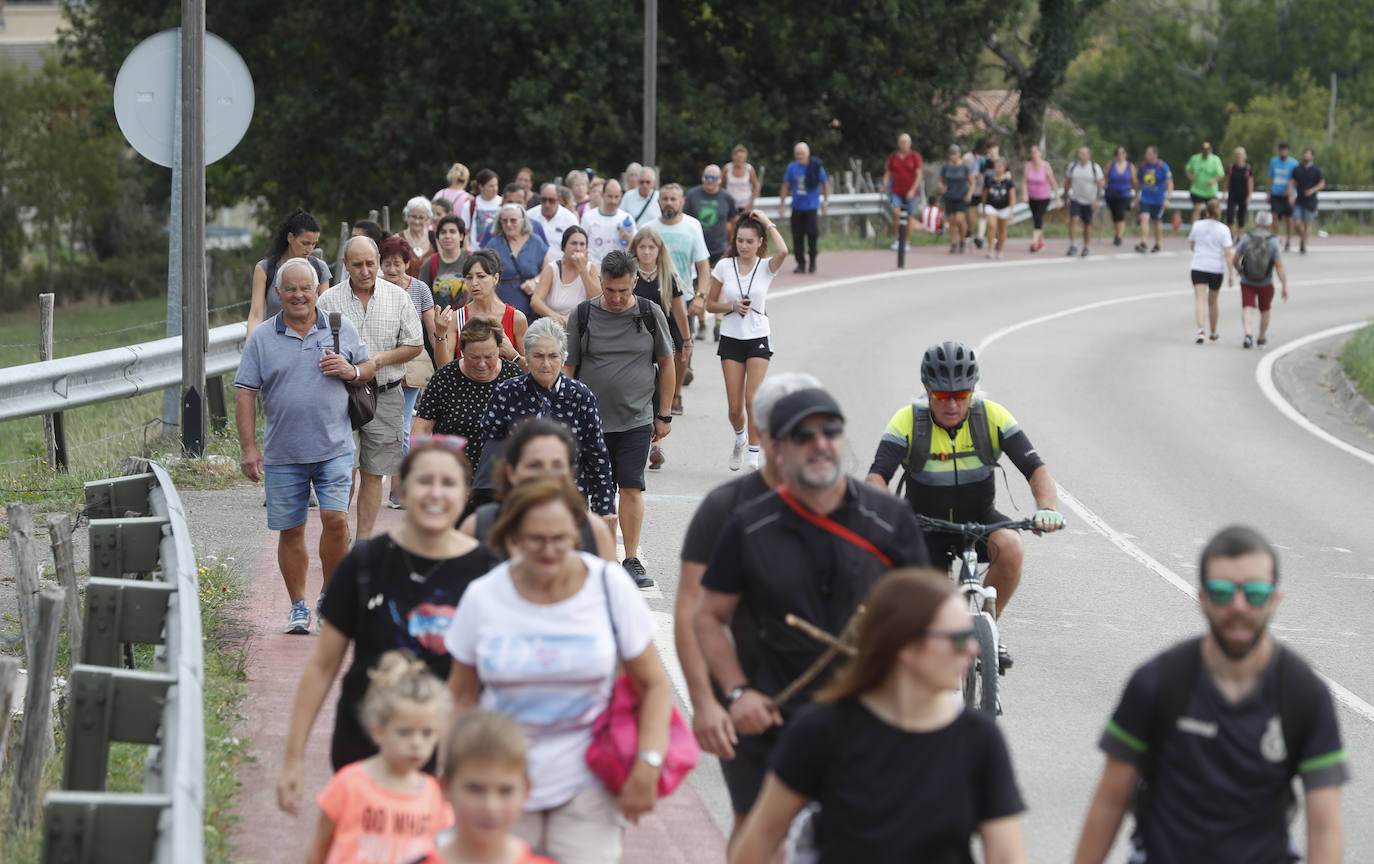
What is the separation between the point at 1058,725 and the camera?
856 cm

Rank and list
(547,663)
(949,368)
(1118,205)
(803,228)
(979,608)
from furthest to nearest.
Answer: (1118,205) → (803,228) → (979,608) → (949,368) → (547,663)

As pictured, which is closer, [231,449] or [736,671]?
[736,671]

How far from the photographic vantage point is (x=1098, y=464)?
15.9 m

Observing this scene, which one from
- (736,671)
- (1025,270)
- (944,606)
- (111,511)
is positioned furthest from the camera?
(1025,270)

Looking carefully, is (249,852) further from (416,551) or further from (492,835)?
(492,835)

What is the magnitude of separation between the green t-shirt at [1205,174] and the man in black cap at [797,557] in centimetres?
2940

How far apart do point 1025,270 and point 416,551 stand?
2602 cm

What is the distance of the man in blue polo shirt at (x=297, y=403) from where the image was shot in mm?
9117

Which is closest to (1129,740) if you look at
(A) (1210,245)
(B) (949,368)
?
(B) (949,368)

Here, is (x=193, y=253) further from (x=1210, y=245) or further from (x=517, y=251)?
(x=1210, y=245)

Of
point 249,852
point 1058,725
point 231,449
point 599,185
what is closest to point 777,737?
point 249,852

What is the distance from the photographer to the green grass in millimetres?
19983

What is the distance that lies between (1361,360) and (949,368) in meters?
14.7

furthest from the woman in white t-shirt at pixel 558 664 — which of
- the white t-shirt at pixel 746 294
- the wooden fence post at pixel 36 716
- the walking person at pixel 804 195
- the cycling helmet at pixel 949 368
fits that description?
the walking person at pixel 804 195
